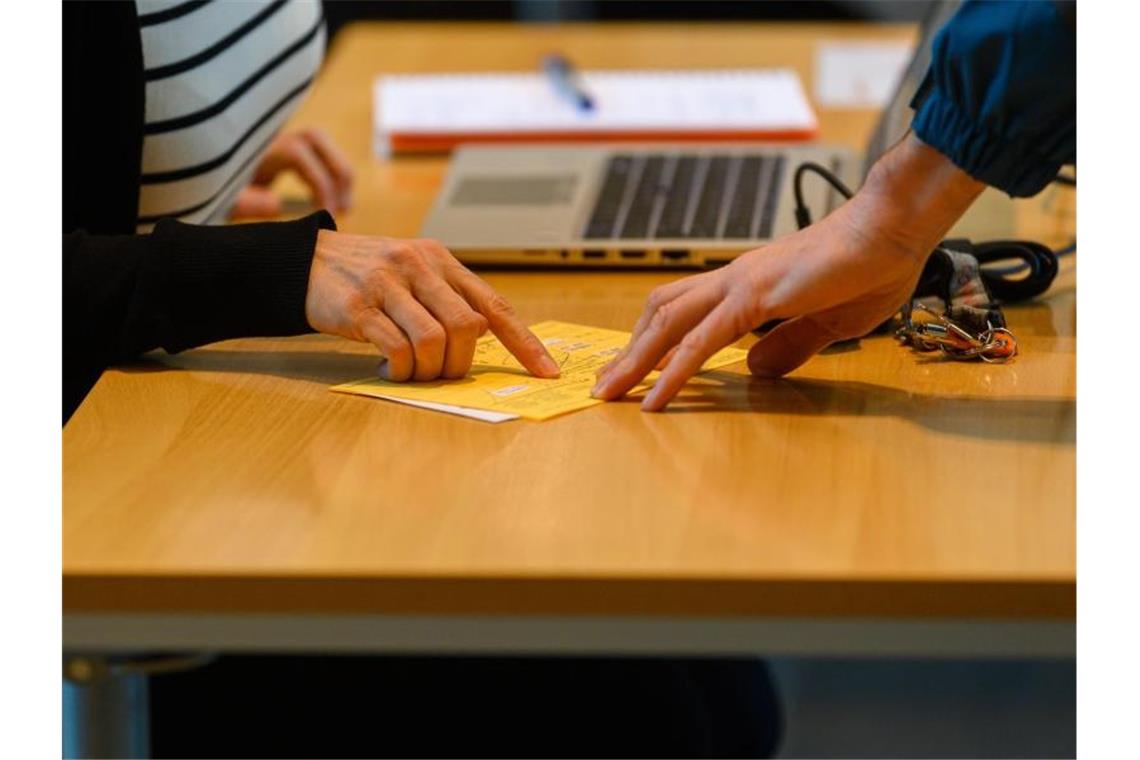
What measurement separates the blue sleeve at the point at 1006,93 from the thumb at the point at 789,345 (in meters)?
0.15

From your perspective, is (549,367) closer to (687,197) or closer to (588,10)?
(687,197)

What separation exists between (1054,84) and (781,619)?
12.7 inches

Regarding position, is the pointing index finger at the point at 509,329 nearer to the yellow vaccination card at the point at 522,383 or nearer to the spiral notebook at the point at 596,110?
the yellow vaccination card at the point at 522,383

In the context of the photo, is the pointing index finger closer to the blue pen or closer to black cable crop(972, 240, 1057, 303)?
black cable crop(972, 240, 1057, 303)

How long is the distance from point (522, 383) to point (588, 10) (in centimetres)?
321

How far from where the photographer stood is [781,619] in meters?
0.72

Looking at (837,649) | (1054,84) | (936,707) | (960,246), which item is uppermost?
(1054,84)

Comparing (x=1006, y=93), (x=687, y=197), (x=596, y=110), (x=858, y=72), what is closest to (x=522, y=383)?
(x=1006, y=93)

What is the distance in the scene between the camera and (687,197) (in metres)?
1.38

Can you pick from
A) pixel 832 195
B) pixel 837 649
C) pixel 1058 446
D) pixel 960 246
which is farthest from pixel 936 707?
pixel 837 649

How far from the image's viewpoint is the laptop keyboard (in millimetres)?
1294

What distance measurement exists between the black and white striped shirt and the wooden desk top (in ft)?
0.81

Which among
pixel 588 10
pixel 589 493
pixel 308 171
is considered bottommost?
pixel 589 493

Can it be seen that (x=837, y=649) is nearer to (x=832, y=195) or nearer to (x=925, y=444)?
(x=925, y=444)
